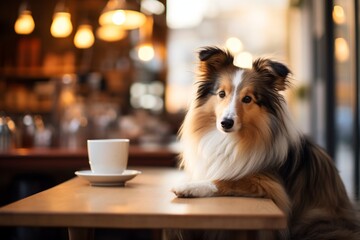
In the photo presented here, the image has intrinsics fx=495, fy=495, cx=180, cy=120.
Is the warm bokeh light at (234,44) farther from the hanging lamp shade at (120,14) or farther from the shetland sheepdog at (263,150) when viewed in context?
the shetland sheepdog at (263,150)

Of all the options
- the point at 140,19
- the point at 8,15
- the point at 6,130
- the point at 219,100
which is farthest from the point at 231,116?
the point at 8,15

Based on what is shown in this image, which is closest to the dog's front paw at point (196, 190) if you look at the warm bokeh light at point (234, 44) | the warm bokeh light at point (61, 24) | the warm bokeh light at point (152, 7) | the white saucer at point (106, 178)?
the white saucer at point (106, 178)

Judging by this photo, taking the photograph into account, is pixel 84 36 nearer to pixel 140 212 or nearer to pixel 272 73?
pixel 272 73

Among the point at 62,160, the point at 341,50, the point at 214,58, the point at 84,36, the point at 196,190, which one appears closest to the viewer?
the point at 196,190

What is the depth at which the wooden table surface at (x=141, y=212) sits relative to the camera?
1.20 m

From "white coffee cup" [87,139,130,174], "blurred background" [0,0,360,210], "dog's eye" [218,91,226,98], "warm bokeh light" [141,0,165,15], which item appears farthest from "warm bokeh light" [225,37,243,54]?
"white coffee cup" [87,139,130,174]

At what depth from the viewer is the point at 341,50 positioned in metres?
4.23

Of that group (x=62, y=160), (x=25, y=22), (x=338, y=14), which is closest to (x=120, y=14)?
(x=25, y=22)

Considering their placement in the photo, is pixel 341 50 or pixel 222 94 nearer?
pixel 222 94

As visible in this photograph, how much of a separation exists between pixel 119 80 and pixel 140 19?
282 centimetres

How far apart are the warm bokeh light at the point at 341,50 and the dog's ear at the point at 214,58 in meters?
2.08

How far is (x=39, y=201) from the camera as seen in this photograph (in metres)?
1.41

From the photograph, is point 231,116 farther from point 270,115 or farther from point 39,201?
point 39,201

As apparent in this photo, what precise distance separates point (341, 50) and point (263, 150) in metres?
2.73
